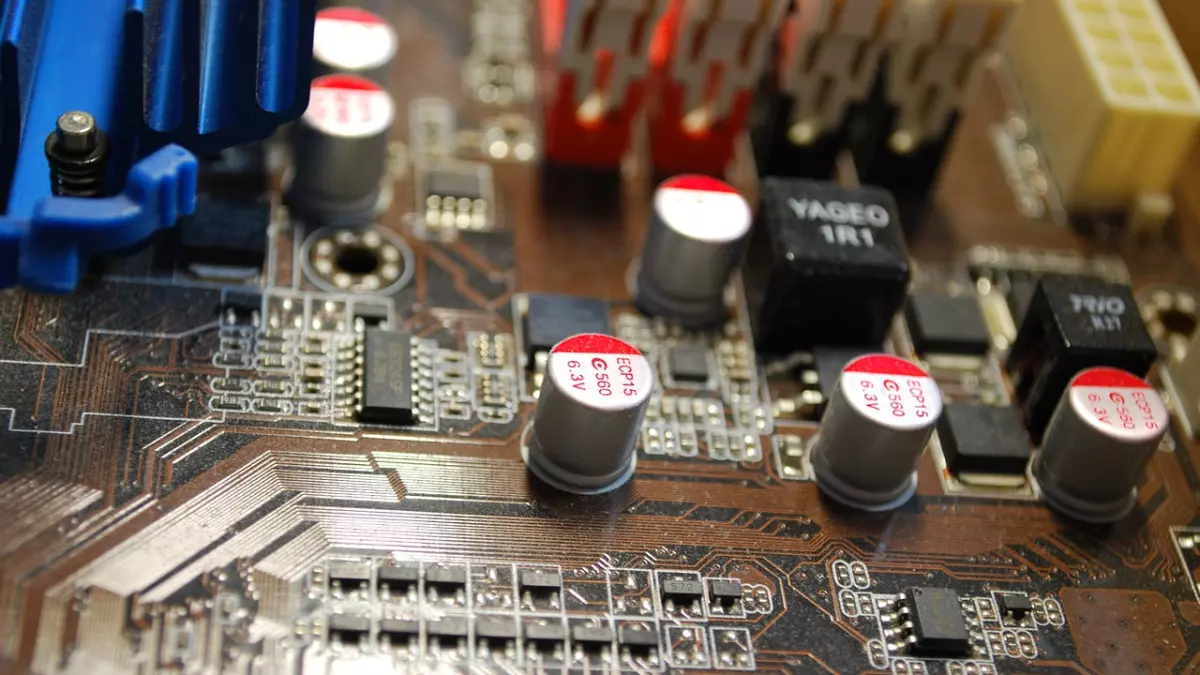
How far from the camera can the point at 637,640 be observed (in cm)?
393

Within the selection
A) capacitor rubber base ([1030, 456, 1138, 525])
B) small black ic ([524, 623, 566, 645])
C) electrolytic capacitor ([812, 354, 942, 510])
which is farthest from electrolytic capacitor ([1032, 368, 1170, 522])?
small black ic ([524, 623, 566, 645])

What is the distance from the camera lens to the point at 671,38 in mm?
5234

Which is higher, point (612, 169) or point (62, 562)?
point (612, 169)

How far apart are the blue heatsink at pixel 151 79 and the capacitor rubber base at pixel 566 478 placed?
1.18 m

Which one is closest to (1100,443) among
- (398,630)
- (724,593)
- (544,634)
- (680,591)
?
(724,593)

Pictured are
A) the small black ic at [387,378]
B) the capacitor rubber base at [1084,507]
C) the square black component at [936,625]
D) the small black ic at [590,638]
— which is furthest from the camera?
the capacitor rubber base at [1084,507]

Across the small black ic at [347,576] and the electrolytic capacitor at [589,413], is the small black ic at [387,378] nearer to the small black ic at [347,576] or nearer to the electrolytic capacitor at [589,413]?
the electrolytic capacitor at [589,413]

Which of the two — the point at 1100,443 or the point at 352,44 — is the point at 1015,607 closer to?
the point at 1100,443

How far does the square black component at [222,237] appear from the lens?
4.64 m

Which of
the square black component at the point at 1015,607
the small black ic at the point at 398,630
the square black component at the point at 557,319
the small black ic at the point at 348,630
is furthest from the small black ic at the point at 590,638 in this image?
the square black component at the point at 1015,607

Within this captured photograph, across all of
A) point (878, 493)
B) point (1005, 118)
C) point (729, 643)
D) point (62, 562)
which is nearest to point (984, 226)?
point (1005, 118)

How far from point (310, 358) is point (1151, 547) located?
8.47ft

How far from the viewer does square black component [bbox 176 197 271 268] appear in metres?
4.64

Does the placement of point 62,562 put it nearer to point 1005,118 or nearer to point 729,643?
point 729,643
